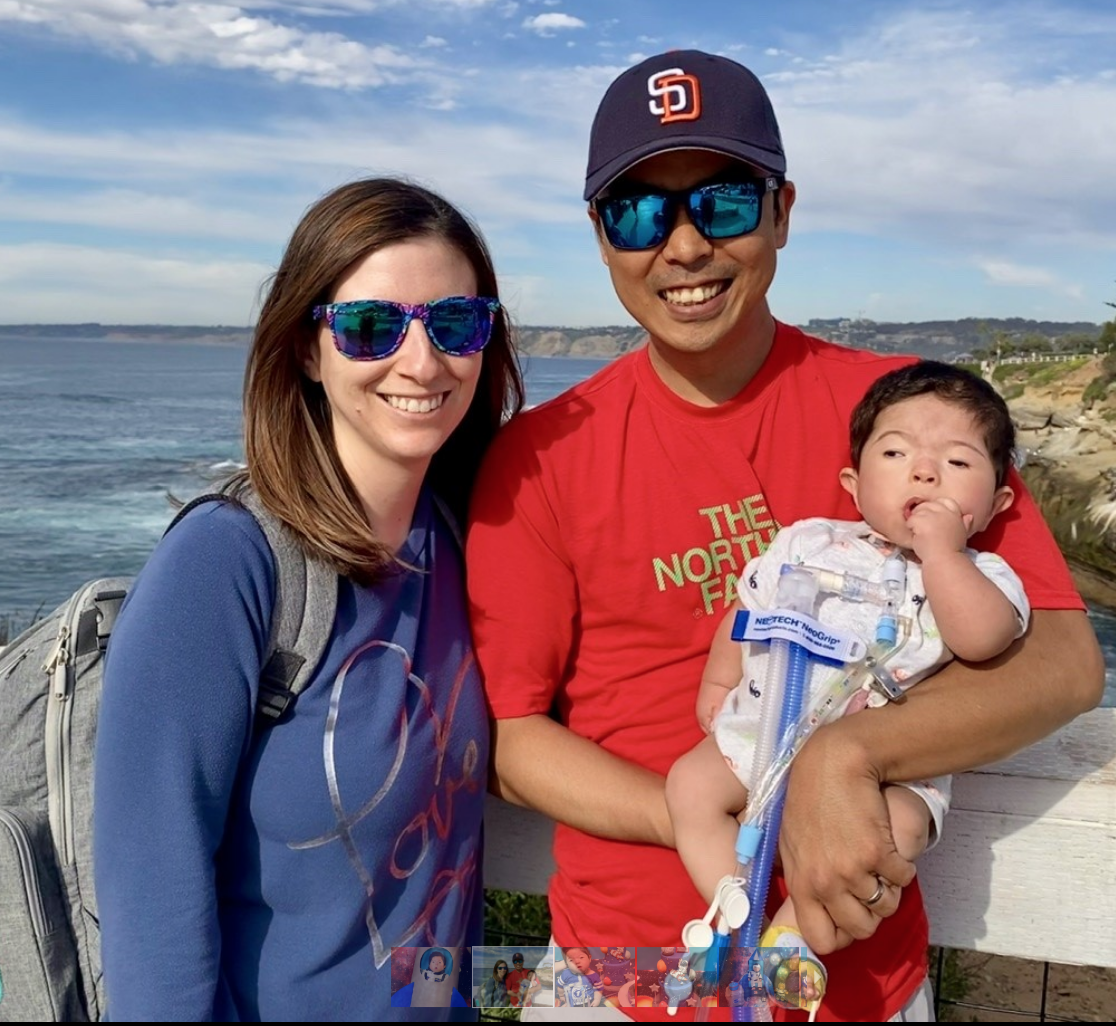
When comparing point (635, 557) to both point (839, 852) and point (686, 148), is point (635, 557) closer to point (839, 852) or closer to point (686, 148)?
point (839, 852)

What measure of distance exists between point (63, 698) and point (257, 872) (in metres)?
0.50

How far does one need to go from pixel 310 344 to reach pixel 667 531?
0.90 meters

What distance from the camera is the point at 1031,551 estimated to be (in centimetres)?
237

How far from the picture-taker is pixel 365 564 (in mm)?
2141

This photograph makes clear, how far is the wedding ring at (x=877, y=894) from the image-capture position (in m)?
2.05

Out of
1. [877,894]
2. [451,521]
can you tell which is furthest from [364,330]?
[877,894]

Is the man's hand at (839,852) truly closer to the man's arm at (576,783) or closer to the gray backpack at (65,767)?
the man's arm at (576,783)

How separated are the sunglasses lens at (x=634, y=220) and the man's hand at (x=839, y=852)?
1240 mm

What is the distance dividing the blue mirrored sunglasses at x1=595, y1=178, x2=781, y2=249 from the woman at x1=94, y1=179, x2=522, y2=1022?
0.36 metres

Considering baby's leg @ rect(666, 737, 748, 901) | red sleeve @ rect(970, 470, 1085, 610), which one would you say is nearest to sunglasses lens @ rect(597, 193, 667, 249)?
red sleeve @ rect(970, 470, 1085, 610)

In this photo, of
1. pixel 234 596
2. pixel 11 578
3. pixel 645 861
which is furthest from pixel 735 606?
pixel 11 578

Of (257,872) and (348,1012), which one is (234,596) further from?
(348,1012)

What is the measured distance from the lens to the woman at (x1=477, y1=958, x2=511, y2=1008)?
7.86 ft

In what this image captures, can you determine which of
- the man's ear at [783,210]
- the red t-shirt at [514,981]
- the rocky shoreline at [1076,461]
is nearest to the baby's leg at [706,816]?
the red t-shirt at [514,981]
